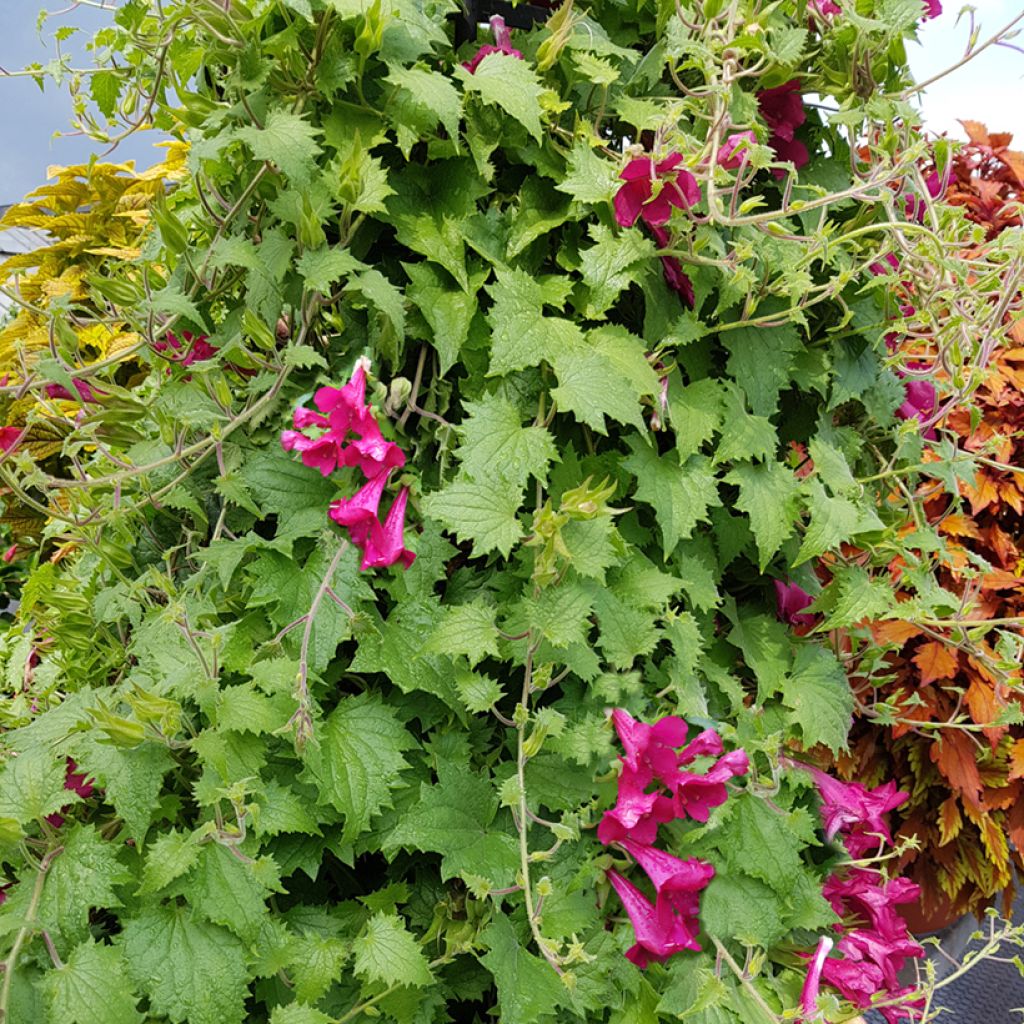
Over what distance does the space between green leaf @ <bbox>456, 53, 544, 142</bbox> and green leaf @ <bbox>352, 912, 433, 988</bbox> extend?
67 cm

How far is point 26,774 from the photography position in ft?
2.38

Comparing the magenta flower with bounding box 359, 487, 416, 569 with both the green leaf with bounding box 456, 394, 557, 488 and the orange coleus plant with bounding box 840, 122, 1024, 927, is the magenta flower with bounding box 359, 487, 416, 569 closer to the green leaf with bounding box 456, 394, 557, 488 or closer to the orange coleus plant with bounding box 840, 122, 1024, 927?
the green leaf with bounding box 456, 394, 557, 488

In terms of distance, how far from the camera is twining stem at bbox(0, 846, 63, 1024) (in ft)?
2.14

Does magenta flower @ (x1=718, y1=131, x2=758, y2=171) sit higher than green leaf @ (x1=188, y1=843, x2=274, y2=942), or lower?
higher

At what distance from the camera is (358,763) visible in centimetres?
71

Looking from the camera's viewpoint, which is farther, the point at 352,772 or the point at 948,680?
the point at 948,680

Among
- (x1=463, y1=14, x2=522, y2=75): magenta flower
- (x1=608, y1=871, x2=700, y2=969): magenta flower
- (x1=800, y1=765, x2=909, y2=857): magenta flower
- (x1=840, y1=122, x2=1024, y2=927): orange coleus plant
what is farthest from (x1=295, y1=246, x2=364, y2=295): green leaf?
(x1=840, y1=122, x2=1024, y2=927): orange coleus plant

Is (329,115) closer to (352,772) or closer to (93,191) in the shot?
(352,772)

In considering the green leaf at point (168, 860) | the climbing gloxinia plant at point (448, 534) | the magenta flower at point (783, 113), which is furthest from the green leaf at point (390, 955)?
the magenta flower at point (783, 113)

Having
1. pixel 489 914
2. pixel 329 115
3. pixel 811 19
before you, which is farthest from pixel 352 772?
pixel 811 19

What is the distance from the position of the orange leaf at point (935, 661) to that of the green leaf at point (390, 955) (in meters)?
1.28

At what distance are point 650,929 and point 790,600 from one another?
0.41 meters

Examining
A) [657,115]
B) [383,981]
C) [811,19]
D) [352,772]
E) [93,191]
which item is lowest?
[383,981]

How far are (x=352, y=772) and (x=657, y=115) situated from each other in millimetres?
657
